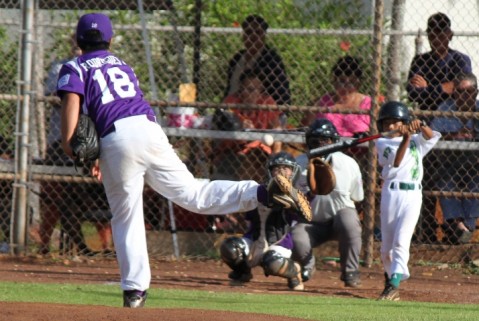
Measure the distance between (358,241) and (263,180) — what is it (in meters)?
1.76

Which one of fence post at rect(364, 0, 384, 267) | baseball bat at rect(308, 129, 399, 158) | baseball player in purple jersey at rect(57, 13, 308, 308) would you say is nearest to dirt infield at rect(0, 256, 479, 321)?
fence post at rect(364, 0, 384, 267)

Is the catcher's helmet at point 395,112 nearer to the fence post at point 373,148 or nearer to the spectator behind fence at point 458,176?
the fence post at point 373,148

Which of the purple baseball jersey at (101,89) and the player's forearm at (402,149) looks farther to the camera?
the player's forearm at (402,149)

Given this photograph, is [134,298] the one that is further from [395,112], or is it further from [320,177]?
[395,112]

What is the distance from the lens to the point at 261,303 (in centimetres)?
836

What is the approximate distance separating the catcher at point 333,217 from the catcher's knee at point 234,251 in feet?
1.78

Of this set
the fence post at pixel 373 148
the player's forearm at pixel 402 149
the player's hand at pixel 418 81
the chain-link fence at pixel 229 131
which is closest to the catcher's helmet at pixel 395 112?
the player's forearm at pixel 402 149

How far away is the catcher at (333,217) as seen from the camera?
973 centimetres

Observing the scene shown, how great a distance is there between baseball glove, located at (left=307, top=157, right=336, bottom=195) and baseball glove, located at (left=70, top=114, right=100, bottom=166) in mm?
2163

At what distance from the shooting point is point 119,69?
718 centimetres

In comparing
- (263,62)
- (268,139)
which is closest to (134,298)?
(268,139)

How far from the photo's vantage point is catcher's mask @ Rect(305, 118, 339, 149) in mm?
9625

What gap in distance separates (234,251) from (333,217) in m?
1.12

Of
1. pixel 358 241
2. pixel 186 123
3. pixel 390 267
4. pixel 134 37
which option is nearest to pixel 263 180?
pixel 186 123
